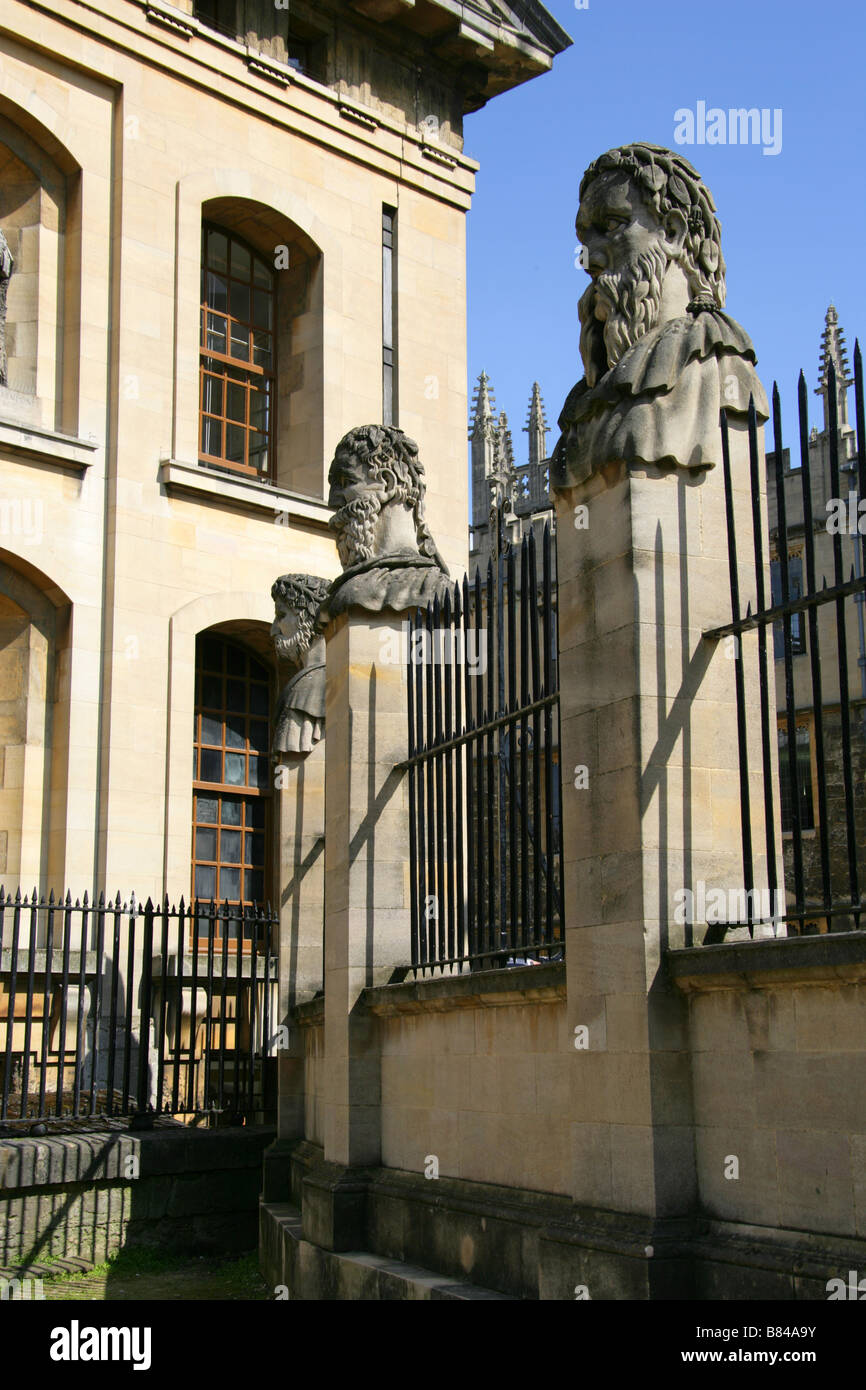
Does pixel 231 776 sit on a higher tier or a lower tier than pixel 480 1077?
higher

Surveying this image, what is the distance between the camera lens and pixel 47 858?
17.5m

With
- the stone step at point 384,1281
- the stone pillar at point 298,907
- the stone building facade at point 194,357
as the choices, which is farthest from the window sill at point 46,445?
the stone step at point 384,1281

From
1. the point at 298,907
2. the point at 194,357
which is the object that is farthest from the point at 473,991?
the point at 194,357

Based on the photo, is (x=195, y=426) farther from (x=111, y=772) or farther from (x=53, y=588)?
(x=111, y=772)

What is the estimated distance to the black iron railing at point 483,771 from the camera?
7453 mm

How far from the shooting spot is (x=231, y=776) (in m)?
20.6

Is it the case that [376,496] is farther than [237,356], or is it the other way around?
[237,356]

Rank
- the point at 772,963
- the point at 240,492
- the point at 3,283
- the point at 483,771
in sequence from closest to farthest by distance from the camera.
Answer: the point at 772,963, the point at 483,771, the point at 3,283, the point at 240,492

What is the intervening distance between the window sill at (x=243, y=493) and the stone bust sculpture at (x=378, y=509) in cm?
858

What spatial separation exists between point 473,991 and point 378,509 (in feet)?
13.0

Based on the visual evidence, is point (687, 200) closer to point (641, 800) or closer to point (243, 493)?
point (641, 800)

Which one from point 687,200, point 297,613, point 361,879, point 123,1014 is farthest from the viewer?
point 123,1014

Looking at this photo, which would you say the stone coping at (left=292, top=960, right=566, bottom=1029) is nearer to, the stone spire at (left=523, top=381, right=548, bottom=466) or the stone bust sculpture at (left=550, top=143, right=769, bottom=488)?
the stone bust sculpture at (left=550, top=143, right=769, bottom=488)

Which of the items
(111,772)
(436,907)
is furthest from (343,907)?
(111,772)
